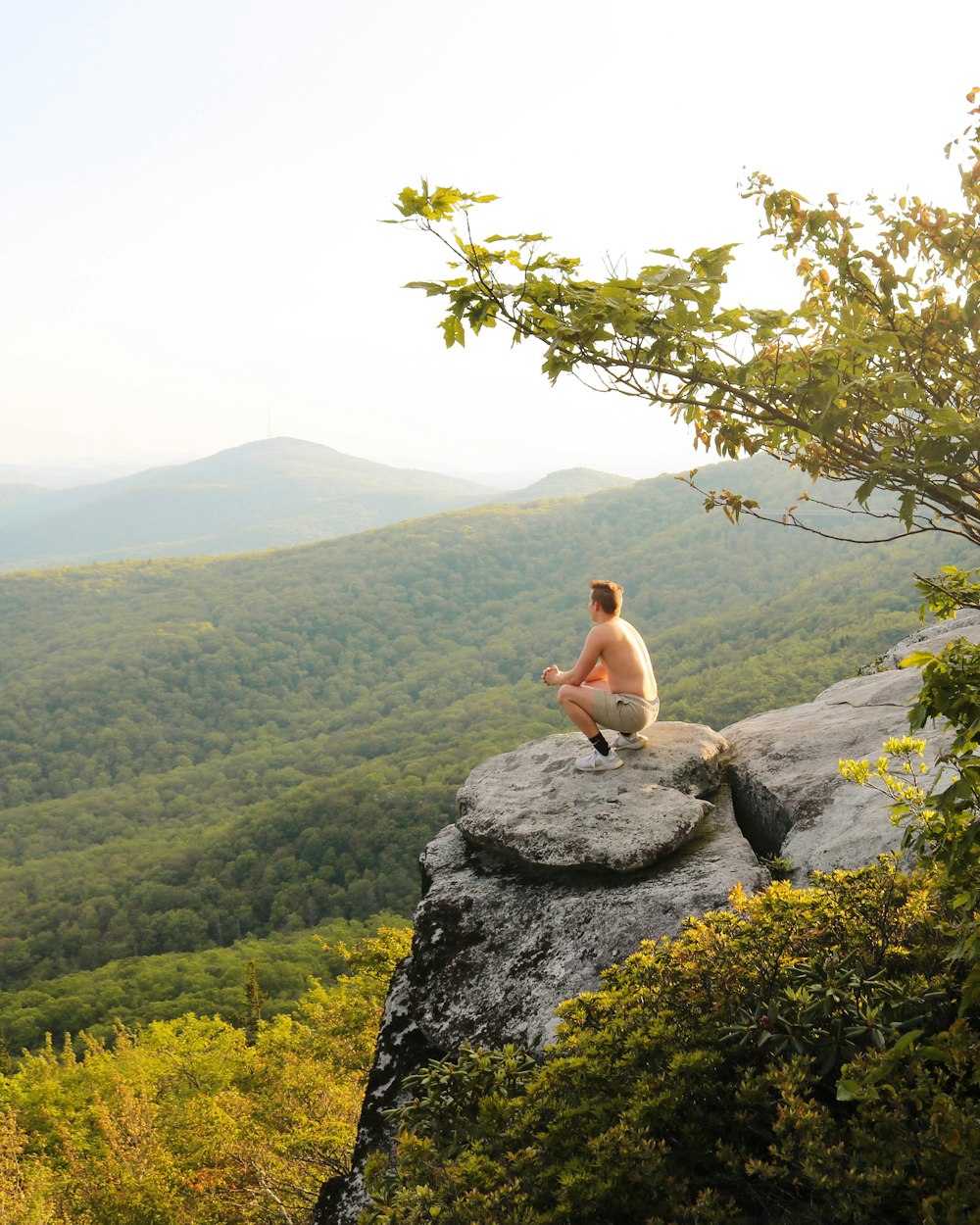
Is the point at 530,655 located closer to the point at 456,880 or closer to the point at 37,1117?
the point at 37,1117

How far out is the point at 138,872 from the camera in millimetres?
86688

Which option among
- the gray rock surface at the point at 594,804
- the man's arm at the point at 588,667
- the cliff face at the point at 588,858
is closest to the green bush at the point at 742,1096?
the cliff face at the point at 588,858

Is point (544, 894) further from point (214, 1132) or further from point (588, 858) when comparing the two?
point (214, 1132)

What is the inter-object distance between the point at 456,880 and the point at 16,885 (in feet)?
332

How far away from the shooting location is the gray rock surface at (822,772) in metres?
6.24

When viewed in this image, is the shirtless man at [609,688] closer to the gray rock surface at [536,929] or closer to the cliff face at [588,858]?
the cliff face at [588,858]

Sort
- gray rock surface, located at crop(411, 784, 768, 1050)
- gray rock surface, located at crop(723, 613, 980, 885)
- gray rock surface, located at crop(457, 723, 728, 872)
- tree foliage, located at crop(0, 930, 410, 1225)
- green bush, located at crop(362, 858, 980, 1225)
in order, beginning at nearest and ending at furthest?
green bush, located at crop(362, 858, 980, 1225) → gray rock surface, located at crop(411, 784, 768, 1050) → gray rock surface, located at crop(723, 613, 980, 885) → gray rock surface, located at crop(457, 723, 728, 872) → tree foliage, located at crop(0, 930, 410, 1225)

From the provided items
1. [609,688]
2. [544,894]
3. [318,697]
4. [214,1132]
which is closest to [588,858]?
→ [544,894]

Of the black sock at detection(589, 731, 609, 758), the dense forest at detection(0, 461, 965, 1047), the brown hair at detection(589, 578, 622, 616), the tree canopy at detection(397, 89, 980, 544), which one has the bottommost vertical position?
the dense forest at detection(0, 461, 965, 1047)

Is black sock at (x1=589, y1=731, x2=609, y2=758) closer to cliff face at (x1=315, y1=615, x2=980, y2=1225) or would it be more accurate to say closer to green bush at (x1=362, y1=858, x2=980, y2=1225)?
cliff face at (x1=315, y1=615, x2=980, y2=1225)

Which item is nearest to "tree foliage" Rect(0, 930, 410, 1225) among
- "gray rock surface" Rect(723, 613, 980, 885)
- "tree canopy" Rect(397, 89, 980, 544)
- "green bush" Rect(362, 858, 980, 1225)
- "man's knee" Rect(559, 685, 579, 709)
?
"man's knee" Rect(559, 685, 579, 709)

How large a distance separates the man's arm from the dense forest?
58.0m

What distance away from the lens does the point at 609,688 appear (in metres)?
8.05

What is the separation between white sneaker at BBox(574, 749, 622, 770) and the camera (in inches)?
311
